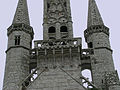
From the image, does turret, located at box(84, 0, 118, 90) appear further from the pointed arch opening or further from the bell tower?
the pointed arch opening

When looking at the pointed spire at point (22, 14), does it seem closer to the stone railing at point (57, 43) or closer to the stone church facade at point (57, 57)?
the stone church facade at point (57, 57)

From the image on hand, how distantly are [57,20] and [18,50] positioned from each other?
6.21 m

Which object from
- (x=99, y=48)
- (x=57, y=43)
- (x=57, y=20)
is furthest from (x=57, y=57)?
(x=57, y=20)

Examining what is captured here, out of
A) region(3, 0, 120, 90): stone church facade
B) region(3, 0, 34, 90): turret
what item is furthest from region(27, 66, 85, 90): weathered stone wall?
region(3, 0, 34, 90): turret

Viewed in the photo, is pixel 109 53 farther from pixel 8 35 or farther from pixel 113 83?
pixel 8 35

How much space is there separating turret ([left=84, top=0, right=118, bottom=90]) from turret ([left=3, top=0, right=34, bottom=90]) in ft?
18.8

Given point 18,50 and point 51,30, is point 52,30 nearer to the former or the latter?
point 51,30

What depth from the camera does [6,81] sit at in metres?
25.4

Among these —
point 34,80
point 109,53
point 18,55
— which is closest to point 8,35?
point 18,55

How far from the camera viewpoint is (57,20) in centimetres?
3148

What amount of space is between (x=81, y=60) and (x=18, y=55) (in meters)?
5.51

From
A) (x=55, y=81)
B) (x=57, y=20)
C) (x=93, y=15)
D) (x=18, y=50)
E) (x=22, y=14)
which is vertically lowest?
(x=55, y=81)

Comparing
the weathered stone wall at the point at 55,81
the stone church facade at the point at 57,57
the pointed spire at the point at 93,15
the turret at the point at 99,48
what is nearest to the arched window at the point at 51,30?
the stone church facade at the point at 57,57

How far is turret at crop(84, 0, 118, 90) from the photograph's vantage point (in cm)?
2570
